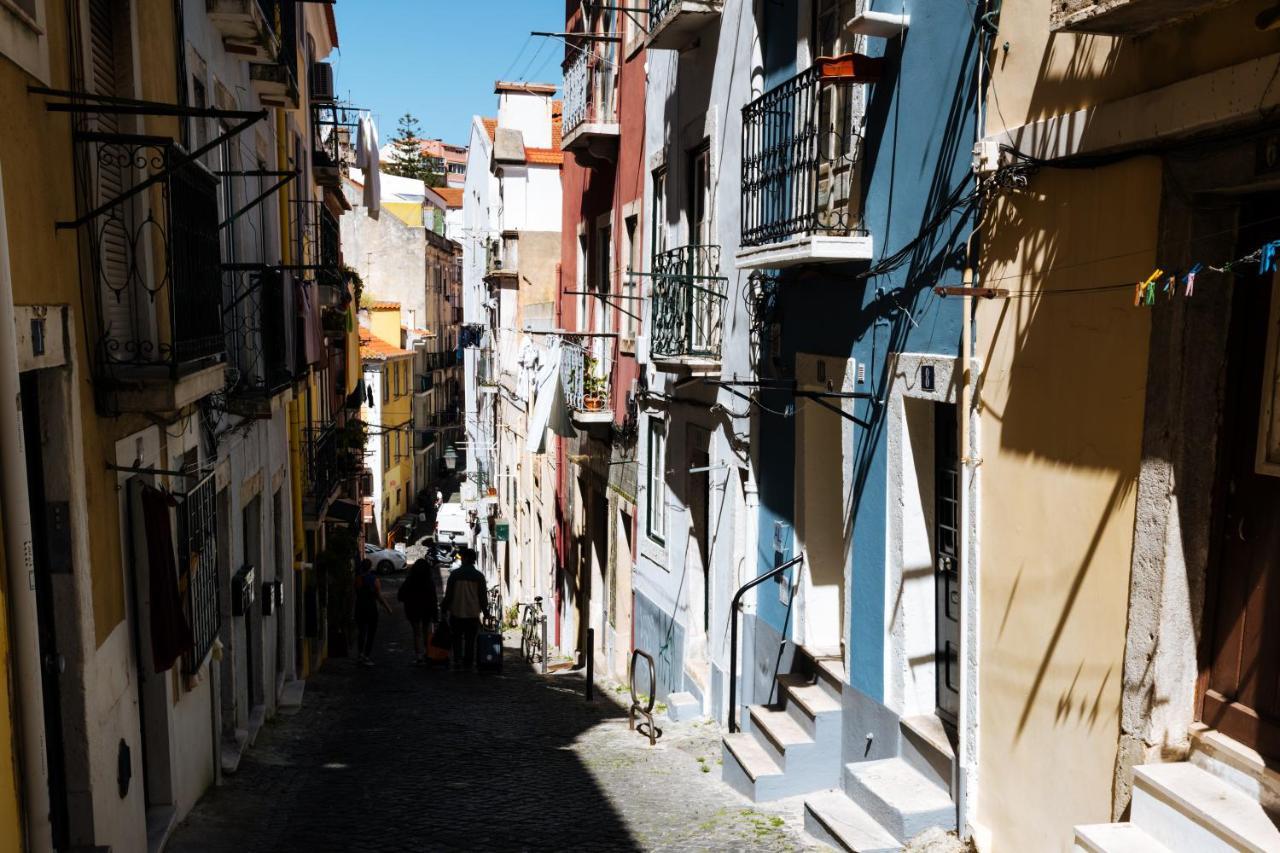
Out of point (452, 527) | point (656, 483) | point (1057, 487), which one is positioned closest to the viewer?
point (1057, 487)

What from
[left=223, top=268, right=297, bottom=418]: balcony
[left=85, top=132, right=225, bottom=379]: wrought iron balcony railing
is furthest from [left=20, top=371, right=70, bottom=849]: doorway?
[left=223, top=268, right=297, bottom=418]: balcony

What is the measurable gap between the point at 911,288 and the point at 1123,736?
3244mm

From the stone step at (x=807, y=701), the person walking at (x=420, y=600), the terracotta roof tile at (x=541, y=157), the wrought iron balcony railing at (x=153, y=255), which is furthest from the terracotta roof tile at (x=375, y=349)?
the wrought iron balcony railing at (x=153, y=255)

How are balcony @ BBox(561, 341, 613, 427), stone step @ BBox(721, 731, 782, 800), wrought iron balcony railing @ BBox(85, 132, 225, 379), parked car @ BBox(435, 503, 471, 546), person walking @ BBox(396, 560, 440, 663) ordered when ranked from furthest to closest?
parked car @ BBox(435, 503, 471, 546), person walking @ BBox(396, 560, 440, 663), balcony @ BBox(561, 341, 613, 427), stone step @ BBox(721, 731, 782, 800), wrought iron balcony railing @ BBox(85, 132, 225, 379)

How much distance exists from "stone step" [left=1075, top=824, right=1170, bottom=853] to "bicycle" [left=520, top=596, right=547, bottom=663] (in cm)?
1543

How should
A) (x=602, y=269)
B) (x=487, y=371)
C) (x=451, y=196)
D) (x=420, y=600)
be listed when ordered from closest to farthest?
(x=602, y=269), (x=420, y=600), (x=487, y=371), (x=451, y=196)

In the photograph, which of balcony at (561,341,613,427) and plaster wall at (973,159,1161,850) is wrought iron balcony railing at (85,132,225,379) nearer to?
plaster wall at (973,159,1161,850)

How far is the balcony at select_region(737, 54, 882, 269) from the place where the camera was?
7.90 m

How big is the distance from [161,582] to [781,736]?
185 inches

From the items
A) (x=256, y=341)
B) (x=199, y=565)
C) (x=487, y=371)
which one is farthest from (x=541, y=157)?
(x=199, y=565)

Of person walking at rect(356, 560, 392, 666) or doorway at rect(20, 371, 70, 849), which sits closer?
doorway at rect(20, 371, 70, 849)

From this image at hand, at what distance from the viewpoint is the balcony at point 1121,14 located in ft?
14.9

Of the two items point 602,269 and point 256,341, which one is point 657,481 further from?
point 256,341

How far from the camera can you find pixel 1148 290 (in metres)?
4.76
